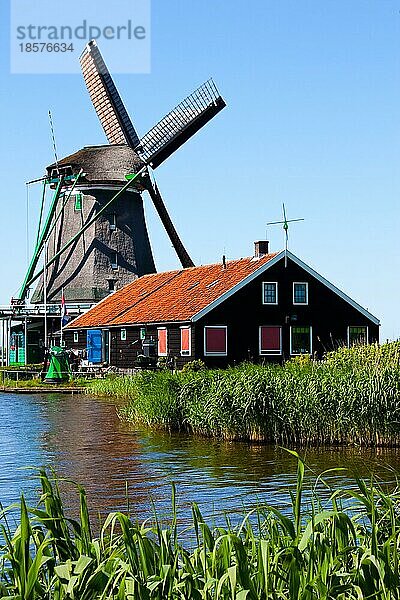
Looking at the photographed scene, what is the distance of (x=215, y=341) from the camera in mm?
28594

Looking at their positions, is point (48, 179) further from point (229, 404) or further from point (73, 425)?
point (229, 404)

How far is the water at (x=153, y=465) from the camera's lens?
9.58 meters

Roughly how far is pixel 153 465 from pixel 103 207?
25779 millimetres

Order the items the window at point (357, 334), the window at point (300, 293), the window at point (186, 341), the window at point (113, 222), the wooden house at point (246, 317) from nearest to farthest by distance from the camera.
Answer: the window at point (186, 341), the wooden house at point (246, 317), the window at point (300, 293), the window at point (357, 334), the window at point (113, 222)

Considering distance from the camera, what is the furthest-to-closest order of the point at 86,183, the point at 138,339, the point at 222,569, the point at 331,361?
the point at 86,183
the point at 138,339
the point at 331,361
the point at 222,569

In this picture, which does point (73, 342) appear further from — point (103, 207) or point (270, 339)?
point (270, 339)

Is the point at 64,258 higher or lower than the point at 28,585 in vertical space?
higher

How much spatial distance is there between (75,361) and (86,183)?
281 inches

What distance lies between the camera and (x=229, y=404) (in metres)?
14.6

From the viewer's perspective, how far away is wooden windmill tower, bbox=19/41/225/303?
3753cm

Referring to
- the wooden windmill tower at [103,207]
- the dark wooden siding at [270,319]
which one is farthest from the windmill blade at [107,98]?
the dark wooden siding at [270,319]

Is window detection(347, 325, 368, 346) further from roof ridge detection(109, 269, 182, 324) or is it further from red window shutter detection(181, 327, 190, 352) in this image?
roof ridge detection(109, 269, 182, 324)

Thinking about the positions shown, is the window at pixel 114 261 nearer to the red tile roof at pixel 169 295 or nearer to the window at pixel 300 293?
the red tile roof at pixel 169 295

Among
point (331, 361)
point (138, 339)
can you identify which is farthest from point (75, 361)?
point (331, 361)
